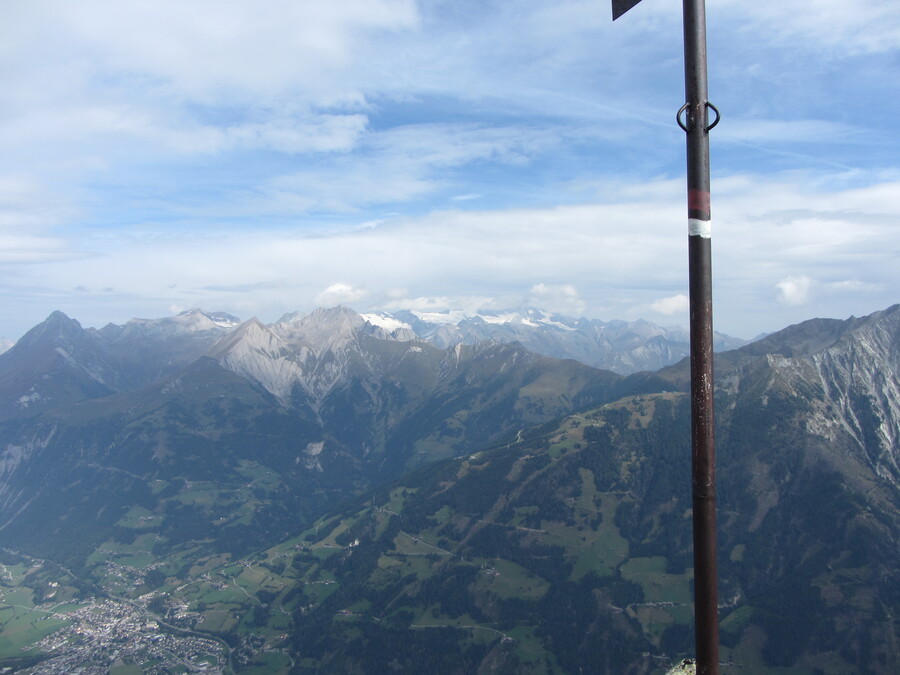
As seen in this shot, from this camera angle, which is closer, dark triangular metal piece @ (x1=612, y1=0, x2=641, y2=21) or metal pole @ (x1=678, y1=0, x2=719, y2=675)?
metal pole @ (x1=678, y1=0, x2=719, y2=675)

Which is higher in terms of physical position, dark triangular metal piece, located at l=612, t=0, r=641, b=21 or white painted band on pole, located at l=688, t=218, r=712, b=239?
dark triangular metal piece, located at l=612, t=0, r=641, b=21

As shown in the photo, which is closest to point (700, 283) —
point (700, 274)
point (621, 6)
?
point (700, 274)

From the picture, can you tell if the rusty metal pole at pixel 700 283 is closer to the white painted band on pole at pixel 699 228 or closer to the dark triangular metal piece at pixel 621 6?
the white painted band on pole at pixel 699 228

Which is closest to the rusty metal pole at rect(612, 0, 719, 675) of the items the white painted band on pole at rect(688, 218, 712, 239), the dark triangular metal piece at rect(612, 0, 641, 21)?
the white painted band on pole at rect(688, 218, 712, 239)

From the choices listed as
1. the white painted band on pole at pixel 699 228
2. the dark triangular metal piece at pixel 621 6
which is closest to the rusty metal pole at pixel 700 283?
the white painted band on pole at pixel 699 228

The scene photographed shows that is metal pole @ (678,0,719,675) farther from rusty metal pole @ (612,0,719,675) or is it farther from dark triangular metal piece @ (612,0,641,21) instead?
dark triangular metal piece @ (612,0,641,21)

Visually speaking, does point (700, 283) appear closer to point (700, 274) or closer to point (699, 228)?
point (700, 274)

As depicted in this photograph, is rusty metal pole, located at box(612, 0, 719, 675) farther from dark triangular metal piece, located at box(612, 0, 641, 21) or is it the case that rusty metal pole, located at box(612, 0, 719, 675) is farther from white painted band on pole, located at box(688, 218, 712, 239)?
dark triangular metal piece, located at box(612, 0, 641, 21)

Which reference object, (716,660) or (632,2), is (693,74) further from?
(716,660)
